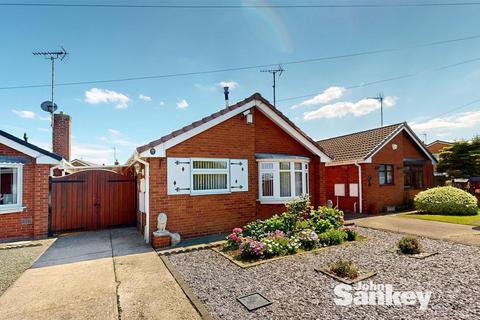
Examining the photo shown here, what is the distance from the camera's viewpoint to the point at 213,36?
36.9ft

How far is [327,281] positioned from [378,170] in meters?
13.1

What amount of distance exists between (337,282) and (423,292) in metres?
1.43

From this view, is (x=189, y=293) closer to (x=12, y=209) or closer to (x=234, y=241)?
(x=234, y=241)

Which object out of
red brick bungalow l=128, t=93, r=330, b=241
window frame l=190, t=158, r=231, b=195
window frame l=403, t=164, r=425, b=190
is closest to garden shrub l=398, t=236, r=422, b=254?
red brick bungalow l=128, t=93, r=330, b=241

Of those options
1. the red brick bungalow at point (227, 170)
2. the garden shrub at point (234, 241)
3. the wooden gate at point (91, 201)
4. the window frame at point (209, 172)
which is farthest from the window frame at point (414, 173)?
the wooden gate at point (91, 201)

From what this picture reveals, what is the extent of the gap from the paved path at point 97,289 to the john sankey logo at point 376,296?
2.57 metres

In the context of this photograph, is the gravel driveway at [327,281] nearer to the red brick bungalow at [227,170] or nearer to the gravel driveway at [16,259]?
the red brick bungalow at [227,170]

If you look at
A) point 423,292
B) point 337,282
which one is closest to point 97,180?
point 337,282

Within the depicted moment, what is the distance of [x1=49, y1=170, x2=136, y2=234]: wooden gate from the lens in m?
10.0

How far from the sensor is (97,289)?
16.0ft

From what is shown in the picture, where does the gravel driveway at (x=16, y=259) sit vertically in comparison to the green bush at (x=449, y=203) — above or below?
below

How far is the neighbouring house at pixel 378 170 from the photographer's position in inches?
606

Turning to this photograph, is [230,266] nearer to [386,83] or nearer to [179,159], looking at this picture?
[179,159]

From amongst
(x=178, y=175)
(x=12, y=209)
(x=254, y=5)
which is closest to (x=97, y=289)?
(x=178, y=175)
